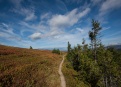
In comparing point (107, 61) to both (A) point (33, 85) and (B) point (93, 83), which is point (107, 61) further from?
(A) point (33, 85)

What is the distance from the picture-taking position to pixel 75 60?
41781 mm

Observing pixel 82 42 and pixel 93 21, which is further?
pixel 82 42

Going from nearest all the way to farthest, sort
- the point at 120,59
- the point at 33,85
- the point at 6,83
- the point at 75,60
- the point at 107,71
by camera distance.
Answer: the point at 6,83, the point at 33,85, the point at 107,71, the point at 75,60, the point at 120,59

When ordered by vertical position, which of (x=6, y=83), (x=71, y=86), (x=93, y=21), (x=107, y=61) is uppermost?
(x=93, y=21)

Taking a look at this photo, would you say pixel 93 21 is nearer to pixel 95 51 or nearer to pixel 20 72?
pixel 95 51

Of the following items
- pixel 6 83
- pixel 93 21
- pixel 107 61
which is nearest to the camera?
pixel 6 83

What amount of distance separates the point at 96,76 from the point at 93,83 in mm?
2228

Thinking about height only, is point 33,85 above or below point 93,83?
above

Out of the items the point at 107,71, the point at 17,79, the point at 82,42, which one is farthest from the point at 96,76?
the point at 82,42

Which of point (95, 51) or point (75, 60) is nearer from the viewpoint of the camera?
point (95, 51)

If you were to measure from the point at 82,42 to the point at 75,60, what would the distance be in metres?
9.21

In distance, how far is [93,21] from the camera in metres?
34.5

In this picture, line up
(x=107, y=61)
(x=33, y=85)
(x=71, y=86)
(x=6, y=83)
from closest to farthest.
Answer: (x=6, y=83), (x=33, y=85), (x=71, y=86), (x=107, y=61)

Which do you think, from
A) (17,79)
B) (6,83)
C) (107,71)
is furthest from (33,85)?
(107,71)
